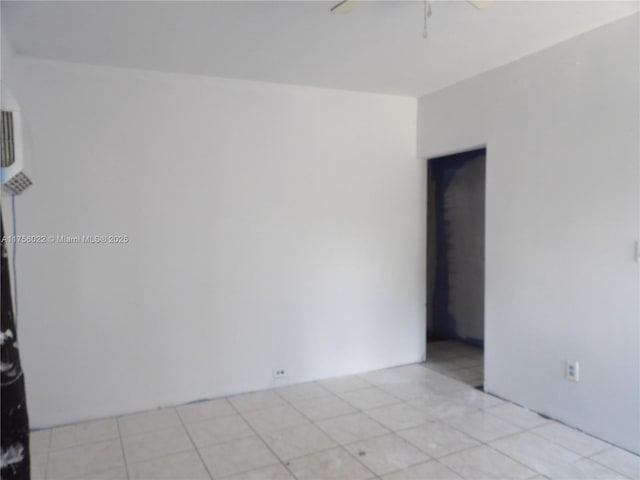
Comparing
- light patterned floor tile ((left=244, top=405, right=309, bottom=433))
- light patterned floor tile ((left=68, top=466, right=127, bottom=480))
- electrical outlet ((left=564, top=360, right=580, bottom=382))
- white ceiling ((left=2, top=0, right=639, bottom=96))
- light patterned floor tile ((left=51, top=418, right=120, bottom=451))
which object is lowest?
light patterned floor tile ((left=68, top=466, right=127, bottom=480))

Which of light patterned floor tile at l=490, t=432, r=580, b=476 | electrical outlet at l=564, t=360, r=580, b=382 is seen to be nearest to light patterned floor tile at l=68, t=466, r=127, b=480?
light patterned floor tile at l=490, t=432, r=580, b=476

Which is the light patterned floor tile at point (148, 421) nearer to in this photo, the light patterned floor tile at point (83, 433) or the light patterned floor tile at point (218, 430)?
the light patterned floor tile at point (83, 433)

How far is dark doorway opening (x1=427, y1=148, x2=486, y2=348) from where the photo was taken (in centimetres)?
480

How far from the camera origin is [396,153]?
13.5 feet

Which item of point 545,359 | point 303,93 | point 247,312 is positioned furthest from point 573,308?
→ point 303,93

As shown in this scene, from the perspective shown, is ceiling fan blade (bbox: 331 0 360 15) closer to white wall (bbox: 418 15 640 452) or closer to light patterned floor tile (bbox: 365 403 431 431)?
white wall (bbox: 418 15 640 452)

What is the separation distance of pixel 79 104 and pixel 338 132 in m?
1.95

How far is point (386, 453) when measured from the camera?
2615 mm

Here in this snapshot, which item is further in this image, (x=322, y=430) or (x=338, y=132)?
(x=338, y=132)

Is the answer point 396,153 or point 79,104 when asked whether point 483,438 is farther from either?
point 79,104

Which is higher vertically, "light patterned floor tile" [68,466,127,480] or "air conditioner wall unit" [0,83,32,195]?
"air conditioner wall unit" [0,83,32,195]

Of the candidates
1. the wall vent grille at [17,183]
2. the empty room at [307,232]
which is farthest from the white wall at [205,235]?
the wall vent grille at [17,183]

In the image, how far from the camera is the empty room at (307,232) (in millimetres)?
2523

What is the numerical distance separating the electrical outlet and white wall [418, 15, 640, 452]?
0.03 meters
